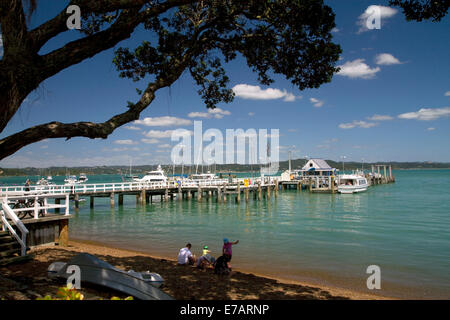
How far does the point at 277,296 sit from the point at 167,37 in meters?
8.16

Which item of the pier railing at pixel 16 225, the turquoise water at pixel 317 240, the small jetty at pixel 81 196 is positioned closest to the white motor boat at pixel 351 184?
the small jetty at pixel 81 196

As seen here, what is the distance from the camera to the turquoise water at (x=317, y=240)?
11680 mm

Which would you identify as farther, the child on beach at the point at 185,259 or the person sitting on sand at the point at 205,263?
the child on beach at the point at 185,259

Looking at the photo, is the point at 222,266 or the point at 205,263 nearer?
the point at 222,266

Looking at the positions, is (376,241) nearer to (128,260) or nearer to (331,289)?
(331,289)

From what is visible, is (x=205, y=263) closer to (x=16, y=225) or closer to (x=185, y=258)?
(x=185, y=258)

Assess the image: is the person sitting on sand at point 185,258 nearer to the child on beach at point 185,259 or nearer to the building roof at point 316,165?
the child on beach at point 185,259

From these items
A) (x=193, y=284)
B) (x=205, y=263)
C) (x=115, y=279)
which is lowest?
(x=205, y=263)

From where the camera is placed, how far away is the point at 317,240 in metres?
18.1

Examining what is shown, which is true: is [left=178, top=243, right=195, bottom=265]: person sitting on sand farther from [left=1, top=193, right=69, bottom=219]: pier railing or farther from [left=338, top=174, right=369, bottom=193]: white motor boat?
[left=338, top=174, right=369, bottom=193]: white motor boat

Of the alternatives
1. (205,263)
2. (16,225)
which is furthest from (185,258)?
(16,225)

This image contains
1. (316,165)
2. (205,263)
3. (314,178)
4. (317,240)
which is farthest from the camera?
(316,165)

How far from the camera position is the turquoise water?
460 inches
